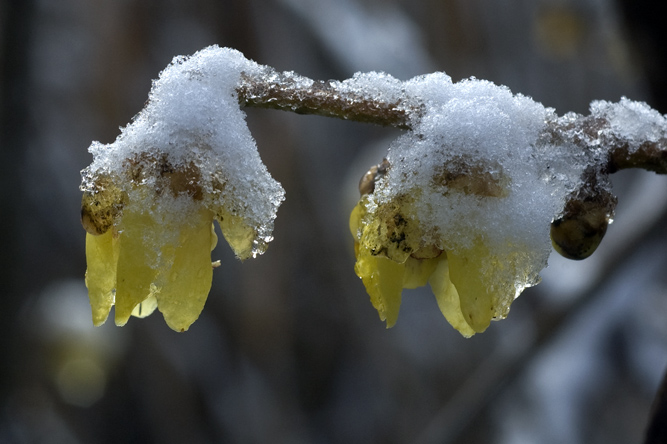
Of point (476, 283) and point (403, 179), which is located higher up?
point (403, 179)

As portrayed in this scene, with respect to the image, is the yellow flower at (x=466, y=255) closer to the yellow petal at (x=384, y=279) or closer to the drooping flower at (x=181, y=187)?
the yellow petal at (x=384, y=279)

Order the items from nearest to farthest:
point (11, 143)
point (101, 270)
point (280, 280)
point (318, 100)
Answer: point (318, 100) → point (101, 270) → point (11, 143) → point (280, 280)

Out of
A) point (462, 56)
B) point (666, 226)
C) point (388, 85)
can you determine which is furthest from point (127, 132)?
point (462, 56)

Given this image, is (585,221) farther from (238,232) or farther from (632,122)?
(238,232)

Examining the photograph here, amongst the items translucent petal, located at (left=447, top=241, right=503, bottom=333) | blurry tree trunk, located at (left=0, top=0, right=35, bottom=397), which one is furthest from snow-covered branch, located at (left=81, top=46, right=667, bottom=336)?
blurry tree trunk, located at (left=0, top=0, right=35, bottom=397)

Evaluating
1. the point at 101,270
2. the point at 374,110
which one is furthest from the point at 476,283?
the point at 101,270

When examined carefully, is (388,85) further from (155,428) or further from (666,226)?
(155,428)
